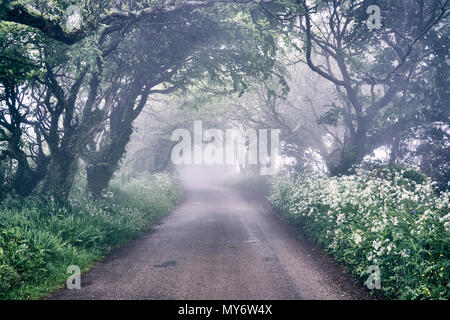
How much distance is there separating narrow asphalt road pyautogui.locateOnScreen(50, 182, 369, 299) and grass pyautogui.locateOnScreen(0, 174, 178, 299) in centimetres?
45

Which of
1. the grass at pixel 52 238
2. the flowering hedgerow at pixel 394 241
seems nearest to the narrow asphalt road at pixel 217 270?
the grass at pixel 52 238

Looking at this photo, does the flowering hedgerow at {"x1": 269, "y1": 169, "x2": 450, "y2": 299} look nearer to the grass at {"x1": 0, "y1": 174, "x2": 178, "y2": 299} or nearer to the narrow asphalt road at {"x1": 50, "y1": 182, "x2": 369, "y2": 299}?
the narrow asphalt road at {"x1": 50, "y1": 182, "x2": 369, "y2": 299}

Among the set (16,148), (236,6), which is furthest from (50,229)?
(236,6)

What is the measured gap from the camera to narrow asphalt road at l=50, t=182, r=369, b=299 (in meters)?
6.19

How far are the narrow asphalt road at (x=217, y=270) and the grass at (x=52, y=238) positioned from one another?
45 cm

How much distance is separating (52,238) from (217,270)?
407cm

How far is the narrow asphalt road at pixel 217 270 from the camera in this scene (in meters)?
6.19

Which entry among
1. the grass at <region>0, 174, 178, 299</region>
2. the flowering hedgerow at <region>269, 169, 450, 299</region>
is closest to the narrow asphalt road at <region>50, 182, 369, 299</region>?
the grass at <region>0, 174, 178, 299</region>

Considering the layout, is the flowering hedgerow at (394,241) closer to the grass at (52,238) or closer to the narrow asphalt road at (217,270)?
the narrow asphalt road at (217,270)

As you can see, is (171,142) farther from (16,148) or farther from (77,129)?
(16,148)

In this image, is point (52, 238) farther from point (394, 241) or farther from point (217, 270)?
point (394, 241)

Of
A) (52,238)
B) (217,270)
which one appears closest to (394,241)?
(217,270)

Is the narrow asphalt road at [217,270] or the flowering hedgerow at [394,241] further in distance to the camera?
the narrow asphalt road at [217,270]

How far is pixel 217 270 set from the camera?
24.6 feet
